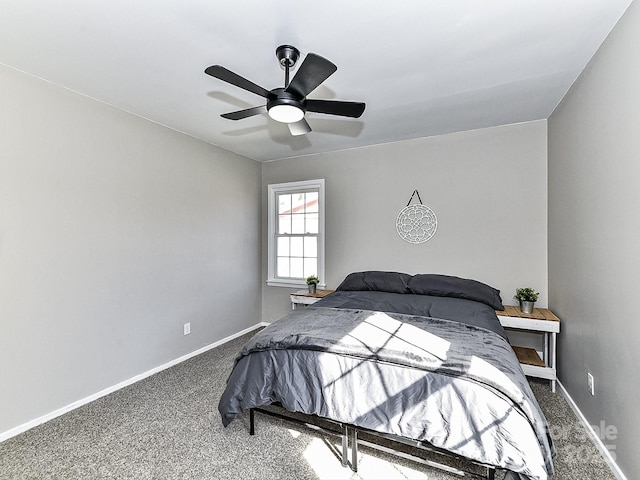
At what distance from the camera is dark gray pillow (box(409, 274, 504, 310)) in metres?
3.06

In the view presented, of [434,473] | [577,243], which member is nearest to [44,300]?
[434,473]

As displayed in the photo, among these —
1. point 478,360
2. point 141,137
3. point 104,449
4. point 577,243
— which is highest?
point 141,137

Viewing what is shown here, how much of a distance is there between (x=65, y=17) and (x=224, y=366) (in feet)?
9.86

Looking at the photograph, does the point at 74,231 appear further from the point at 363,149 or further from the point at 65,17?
the point at 363,149

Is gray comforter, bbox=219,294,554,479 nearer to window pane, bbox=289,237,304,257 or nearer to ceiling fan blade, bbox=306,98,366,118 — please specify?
ceiling fan blade, bbox=306,98,366,118

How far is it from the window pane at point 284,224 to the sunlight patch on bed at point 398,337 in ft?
8.35

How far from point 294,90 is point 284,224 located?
2.91 meters

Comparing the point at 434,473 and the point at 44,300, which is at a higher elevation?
the point at 44,300

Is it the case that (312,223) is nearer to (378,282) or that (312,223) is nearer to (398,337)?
(378,282)

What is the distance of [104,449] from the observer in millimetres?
2039

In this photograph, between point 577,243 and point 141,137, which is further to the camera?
point 141,137

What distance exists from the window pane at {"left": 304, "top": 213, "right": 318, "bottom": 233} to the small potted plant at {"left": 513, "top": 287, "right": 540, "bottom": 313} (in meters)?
2.49

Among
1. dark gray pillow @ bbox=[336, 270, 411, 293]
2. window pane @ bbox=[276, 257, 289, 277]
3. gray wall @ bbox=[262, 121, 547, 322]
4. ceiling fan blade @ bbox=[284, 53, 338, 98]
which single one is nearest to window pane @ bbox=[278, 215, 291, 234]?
window pane @ bbox=[276, 257, 289, 277]

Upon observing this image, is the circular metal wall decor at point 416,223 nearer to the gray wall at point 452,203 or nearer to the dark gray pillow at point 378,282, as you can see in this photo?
the gray wall at point 452,203
